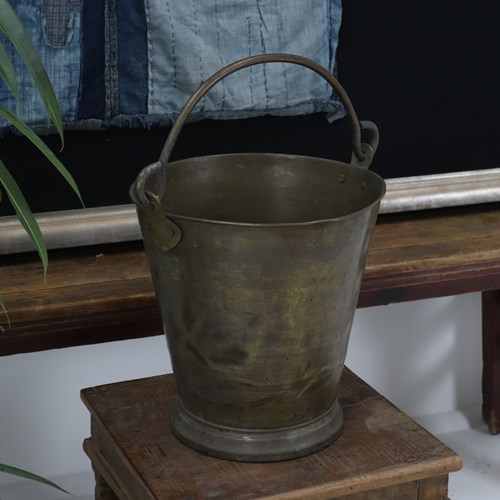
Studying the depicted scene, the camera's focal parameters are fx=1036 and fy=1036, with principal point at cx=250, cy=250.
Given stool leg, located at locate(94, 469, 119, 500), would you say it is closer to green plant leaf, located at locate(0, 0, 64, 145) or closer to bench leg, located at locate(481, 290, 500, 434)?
green plant leaf, located at locate(0, 0, 64, 145)

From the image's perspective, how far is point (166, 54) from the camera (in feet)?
7.23

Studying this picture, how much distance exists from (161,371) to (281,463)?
1.11 m

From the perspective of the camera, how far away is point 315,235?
140 centimetres

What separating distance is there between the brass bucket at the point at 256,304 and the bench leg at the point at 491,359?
1.20 meters

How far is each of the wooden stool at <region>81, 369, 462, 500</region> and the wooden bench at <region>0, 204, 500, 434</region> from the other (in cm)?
26

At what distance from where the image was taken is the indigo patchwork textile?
6.95 ft

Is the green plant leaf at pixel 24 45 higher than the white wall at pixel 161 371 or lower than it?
higher

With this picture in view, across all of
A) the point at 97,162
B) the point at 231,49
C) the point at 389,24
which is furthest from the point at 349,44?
the point at 97,162

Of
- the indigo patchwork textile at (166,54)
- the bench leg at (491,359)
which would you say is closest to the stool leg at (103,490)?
the indigo patchwork textile at (166,54)

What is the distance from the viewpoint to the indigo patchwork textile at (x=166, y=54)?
2119 millimetres

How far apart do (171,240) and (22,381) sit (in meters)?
1.21

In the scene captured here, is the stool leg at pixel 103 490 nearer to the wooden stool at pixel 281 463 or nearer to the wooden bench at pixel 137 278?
the wooden stool at pixel 281 463

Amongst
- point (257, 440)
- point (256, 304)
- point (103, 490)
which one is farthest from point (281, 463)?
point (103, 490)

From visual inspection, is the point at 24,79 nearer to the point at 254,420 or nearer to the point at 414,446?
the point at 254,420
